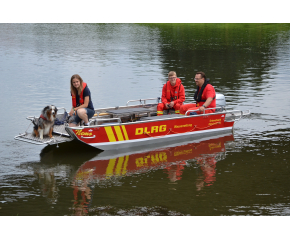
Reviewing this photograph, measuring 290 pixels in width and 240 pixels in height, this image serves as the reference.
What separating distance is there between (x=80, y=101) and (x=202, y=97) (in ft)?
11.4

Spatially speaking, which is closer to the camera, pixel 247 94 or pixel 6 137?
pixel 6 137

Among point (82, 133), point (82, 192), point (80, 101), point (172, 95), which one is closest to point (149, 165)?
point (82, 133)

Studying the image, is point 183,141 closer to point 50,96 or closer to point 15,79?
point 50,96

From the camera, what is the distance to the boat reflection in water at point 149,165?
855cm

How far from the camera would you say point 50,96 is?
56.5 feet

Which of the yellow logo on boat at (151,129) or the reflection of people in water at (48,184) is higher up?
the yellow logo on boat at (151,129)

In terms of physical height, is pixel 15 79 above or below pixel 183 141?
above

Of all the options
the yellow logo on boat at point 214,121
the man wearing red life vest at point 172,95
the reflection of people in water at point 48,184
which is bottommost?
the reflection of people in water at point 48,184

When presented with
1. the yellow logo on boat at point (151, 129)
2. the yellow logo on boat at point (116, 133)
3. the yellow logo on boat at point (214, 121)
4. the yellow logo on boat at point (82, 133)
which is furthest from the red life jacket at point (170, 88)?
the yellow logo on boat at point (82, 133)

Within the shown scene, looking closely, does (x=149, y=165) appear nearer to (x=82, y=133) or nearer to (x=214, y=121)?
(x=82, y=133)

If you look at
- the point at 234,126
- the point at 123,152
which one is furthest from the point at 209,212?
the point at 234,126

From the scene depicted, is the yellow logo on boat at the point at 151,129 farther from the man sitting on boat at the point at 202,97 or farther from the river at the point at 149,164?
the man sitting on boat at the point at 202,97

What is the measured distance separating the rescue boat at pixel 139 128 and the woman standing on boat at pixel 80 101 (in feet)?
0.88

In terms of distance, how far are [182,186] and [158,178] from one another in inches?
26.4
